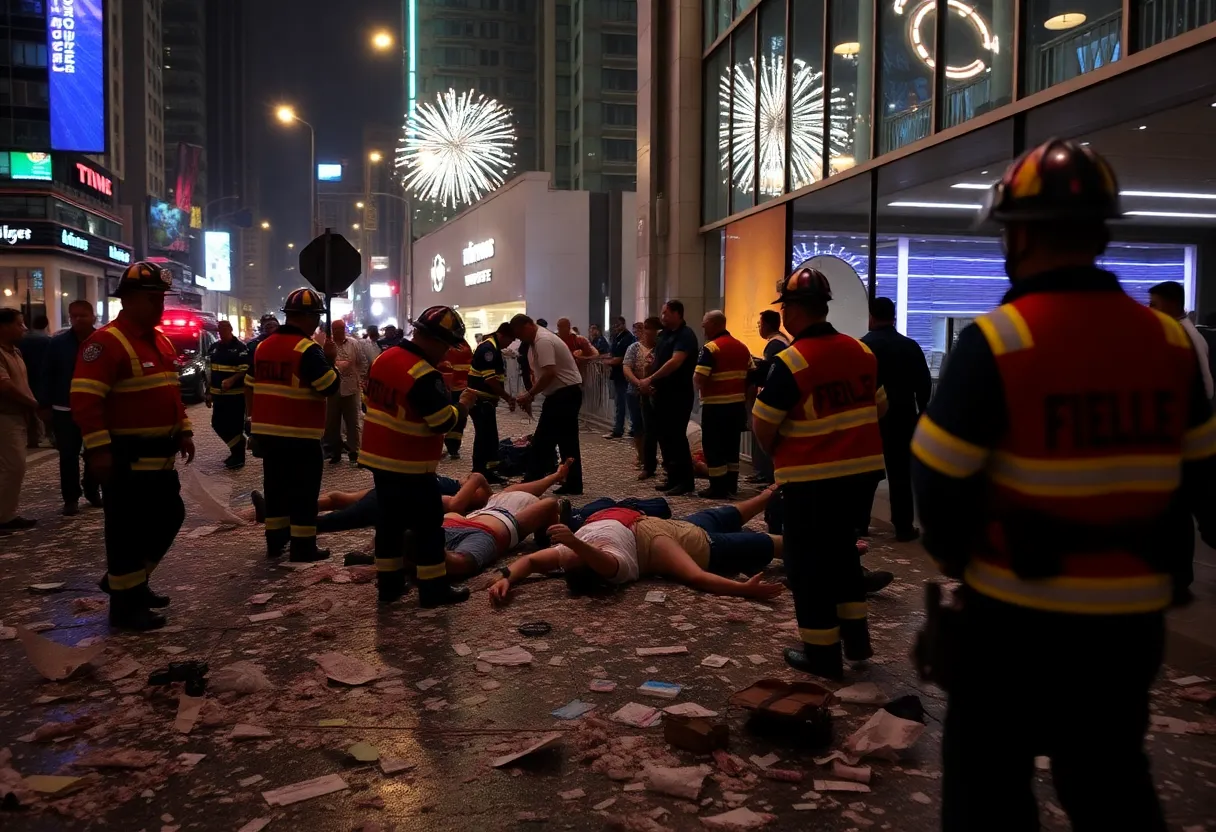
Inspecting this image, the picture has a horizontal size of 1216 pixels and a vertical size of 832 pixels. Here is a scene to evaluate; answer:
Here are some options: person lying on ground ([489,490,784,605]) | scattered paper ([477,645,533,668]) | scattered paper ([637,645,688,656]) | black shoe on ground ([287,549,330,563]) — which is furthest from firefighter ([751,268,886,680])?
black shoe on ground ([287,549,330,563])

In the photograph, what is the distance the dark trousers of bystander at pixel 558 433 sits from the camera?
10891 millimetres

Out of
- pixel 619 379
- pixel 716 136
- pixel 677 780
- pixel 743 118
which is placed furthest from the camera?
pixel 716 136

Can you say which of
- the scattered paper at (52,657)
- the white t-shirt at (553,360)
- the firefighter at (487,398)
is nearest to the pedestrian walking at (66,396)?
the firefighter at (487,398)

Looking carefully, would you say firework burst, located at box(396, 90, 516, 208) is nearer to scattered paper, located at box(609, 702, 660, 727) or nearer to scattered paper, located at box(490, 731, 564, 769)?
scattered paper, located at box(609, 702, 660, 727)

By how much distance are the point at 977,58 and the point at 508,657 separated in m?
8.26

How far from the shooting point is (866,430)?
506 cm

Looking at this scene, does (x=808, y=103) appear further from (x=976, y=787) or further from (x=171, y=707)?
(x=976, y=787)

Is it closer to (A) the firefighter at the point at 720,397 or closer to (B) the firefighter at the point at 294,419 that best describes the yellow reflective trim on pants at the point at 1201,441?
(B) the firefighter at the point at 294,419

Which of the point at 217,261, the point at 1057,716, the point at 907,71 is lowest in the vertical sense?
the point at 1057,716

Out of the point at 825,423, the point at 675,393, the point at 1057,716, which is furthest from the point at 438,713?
the point at 675,393

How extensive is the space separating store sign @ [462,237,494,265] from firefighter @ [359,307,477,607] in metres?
30.8

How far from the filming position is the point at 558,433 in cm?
1095

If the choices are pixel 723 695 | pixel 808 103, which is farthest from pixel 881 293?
pixel 723 695

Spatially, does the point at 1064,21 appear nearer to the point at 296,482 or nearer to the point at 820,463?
the point at 820,463
